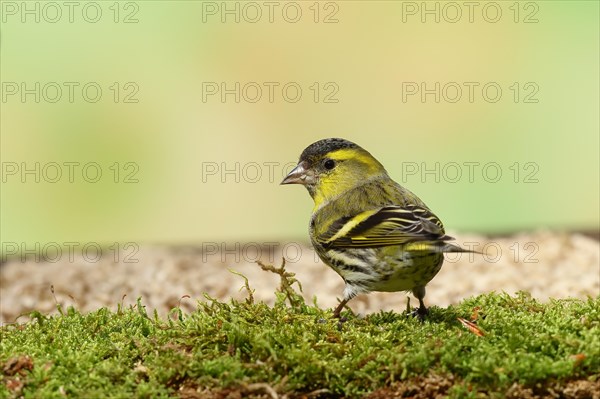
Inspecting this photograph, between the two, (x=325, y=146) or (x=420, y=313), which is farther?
(x=325, y=146)

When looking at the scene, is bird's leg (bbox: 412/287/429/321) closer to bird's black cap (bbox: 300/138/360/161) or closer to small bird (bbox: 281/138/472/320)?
small bird (bbox: 281/138/472/320)

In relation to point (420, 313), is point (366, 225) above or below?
above

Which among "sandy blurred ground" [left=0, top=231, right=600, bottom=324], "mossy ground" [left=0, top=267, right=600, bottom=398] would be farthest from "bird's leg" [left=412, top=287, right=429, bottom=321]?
"sandy blurred ground" [left=0, top=231, right=600, bottom=324]

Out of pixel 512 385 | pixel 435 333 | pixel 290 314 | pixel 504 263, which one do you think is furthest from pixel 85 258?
pixel 512 385

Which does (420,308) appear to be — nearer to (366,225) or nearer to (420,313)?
(420,313)

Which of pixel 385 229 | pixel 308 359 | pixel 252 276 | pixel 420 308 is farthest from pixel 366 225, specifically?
pixel 252 276

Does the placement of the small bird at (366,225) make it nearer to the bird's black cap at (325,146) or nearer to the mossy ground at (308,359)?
the bird's black cap at (325,146)
